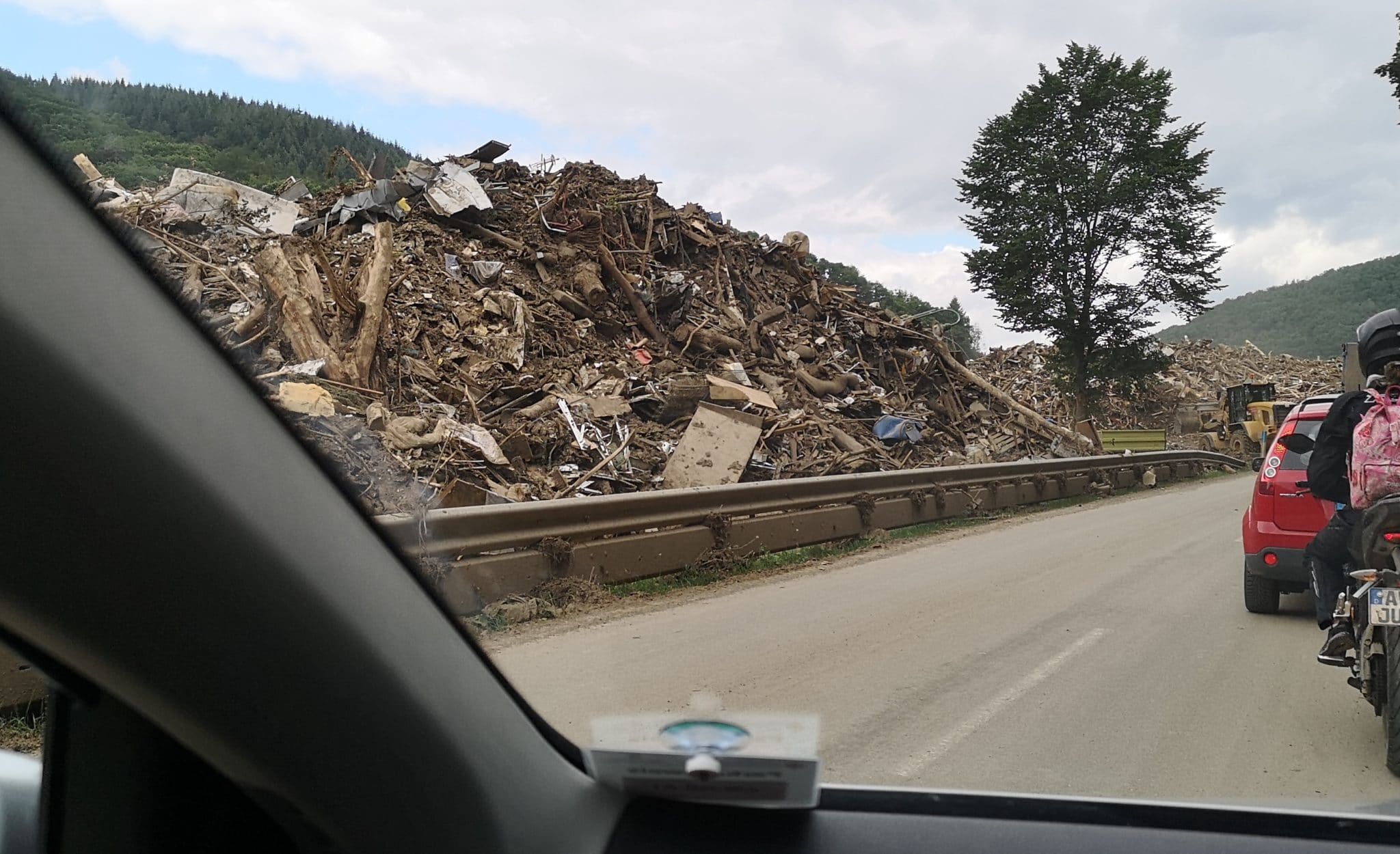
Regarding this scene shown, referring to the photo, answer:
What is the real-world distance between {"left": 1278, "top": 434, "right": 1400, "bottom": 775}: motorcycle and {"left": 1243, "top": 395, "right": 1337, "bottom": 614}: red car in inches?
80.9

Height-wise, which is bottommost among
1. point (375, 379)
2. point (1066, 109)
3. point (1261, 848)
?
point (1261, 848)

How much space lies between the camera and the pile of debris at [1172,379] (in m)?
32.1

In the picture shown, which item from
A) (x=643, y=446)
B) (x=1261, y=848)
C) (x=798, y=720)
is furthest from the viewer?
(x=643, y=446)

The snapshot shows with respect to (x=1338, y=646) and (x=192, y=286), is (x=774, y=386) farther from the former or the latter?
(x=192, y=286)

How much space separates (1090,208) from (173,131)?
24.6 metres

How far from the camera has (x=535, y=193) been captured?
19391 mm

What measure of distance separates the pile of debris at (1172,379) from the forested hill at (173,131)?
2730cm

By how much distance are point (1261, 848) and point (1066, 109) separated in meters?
25.7

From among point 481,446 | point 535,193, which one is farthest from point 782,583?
point 535,193

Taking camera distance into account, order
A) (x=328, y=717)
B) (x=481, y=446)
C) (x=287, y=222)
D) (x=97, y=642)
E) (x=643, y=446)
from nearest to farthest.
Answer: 1. (x=97, y=642)
2. (x=328, y=717)
3. (x=287, y=222)
4. (x=481, y=446)
5. (x=643, y=446)

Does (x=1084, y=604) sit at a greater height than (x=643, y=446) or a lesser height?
lesser

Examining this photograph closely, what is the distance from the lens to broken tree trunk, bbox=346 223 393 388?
10.9m

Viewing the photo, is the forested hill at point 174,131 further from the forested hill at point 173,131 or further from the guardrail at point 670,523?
the guardrail at point 670,523

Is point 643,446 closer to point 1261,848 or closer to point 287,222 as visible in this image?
point 287,222
